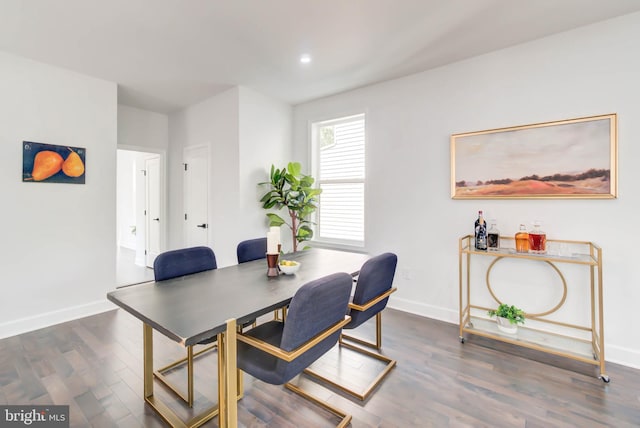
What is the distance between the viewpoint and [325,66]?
10.5 feet

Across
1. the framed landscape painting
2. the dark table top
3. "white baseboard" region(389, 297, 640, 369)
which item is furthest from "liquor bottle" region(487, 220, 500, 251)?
the dark table top

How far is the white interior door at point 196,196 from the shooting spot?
4.38 metres

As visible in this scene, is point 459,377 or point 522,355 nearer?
point 459,377

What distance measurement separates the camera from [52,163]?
10.3 ft

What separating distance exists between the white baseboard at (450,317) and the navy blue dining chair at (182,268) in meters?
2.25

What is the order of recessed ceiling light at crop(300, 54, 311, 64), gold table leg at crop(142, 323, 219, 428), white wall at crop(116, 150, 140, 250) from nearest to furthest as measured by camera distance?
1. gold table leg at crop(142, 323, 219, 428)
2. recessed ceiling light at crop(300, 54, 311, 64)
3. white wall at crop(116, 150, 140, 250)

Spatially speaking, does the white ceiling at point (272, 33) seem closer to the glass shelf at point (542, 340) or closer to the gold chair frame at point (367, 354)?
the gold chair frame at point (367, 354)

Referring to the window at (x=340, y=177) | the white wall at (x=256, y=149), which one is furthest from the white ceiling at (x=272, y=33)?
the window at (x=340, y=177)

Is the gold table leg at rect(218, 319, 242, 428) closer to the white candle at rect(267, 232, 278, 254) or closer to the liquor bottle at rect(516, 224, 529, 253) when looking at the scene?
the white candle at rect(267, 232, 278, 254)

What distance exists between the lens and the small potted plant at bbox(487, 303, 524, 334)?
259 cm

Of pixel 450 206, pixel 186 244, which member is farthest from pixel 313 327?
pixel 186 244

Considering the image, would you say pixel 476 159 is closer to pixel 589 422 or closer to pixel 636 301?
pixel 636 301

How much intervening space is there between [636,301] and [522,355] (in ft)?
3.19

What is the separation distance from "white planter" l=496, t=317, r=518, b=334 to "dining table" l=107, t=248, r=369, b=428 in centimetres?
151
